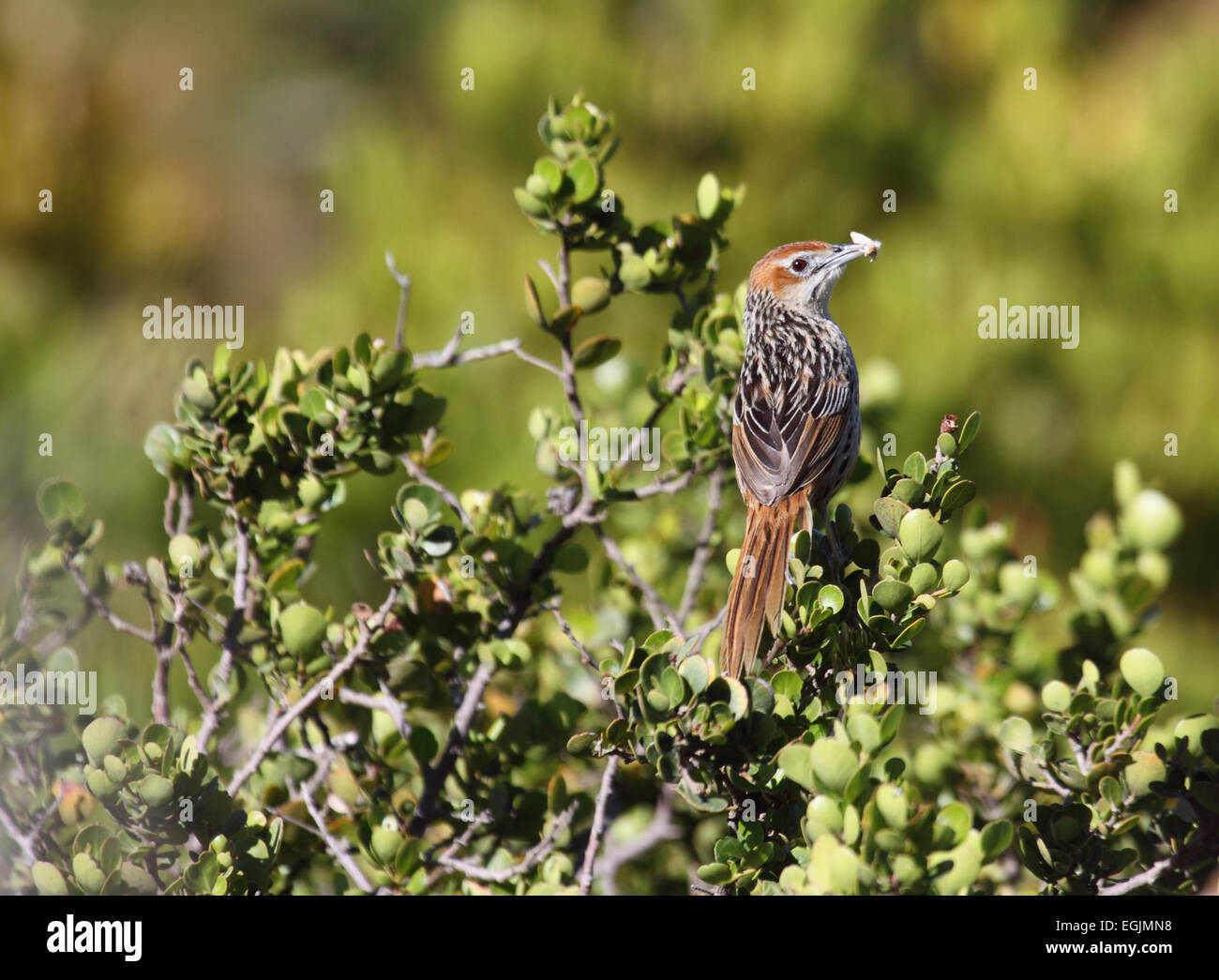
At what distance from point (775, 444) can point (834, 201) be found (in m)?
3.48

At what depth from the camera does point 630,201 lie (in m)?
4.53

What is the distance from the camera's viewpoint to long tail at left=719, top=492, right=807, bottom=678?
1441 mm

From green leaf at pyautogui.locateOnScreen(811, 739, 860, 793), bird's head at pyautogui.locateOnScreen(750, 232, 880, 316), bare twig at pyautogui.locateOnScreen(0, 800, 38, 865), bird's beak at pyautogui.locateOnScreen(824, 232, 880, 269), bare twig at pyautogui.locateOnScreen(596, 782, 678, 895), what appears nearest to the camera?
green leaf at pyautogui.locateOnScreen(811, 739, 860, 793)

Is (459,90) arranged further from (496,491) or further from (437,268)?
(496,491)

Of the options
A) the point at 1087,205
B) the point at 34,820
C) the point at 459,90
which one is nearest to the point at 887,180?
the point at 1087,205

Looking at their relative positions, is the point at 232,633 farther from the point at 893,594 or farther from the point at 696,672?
the point at 893,594

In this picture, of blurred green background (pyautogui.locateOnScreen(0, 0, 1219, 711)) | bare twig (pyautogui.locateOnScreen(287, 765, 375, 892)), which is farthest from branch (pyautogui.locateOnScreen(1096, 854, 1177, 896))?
blurred green background (pyautogui.locateOnScreen(0, 0, 1219, 711))

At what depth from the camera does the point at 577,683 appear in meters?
2.01

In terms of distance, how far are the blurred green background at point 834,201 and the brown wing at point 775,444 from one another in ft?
8.22

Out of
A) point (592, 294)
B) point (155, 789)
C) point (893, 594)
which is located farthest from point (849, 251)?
point (155, 789)

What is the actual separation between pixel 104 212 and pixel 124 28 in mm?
3449

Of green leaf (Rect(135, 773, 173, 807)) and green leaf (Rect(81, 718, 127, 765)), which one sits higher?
green leaf (Rect(81, 718, 127, 765))

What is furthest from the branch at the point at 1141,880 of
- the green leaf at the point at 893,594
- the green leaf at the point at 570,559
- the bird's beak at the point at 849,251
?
the bird's beak at the point at 849,251

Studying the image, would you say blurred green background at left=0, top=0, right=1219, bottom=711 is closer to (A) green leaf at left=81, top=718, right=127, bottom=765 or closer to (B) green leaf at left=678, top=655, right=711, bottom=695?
(A) green leaf at left=81, top=718, right=127, bottom=765
